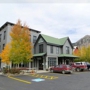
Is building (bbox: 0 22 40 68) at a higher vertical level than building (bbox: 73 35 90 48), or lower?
lower

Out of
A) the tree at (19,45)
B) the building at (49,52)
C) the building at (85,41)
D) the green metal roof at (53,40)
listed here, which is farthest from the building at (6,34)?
the building at (85,41)

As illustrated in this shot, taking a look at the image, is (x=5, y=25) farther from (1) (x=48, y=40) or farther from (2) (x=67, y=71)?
(2) (x=67, y=71)

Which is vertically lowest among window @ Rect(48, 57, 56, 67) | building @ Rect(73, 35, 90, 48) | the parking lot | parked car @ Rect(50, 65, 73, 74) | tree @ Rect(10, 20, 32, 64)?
the parking lot

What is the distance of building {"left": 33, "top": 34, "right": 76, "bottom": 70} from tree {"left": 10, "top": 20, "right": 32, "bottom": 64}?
7.63 meters

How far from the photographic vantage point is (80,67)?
2912 centimetres

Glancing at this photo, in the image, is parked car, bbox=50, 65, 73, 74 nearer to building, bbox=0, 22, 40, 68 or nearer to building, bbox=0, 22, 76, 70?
building, bbox=0, 22, 76, 70

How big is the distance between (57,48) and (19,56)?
13.9m

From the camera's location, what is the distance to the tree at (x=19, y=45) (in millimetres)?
23047

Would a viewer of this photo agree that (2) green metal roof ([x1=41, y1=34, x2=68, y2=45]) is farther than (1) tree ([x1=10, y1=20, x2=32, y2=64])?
Yes

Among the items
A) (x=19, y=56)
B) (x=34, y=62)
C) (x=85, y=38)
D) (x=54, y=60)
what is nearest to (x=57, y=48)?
(x=54, y=60)

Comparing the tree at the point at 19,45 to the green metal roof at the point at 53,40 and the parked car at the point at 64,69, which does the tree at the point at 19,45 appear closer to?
the parked car at the point at 64,69

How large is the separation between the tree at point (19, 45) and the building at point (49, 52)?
7.63 meters

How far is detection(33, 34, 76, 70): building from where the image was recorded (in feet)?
105

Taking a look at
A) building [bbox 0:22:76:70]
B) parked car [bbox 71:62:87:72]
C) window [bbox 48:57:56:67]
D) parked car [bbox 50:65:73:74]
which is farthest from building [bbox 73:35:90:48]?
parked car [bbox 50:65:73:74]
